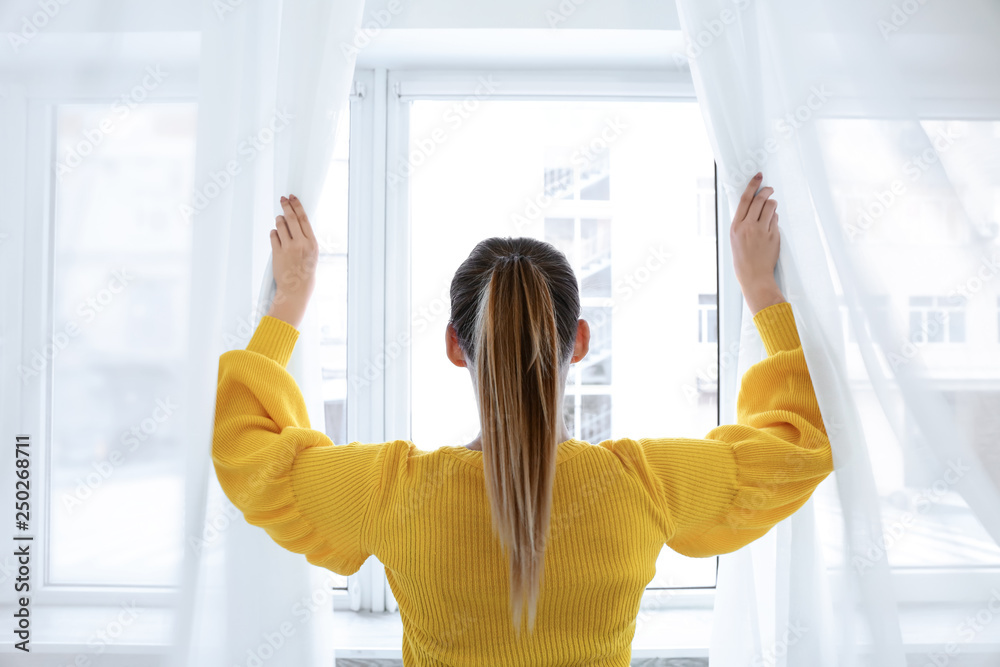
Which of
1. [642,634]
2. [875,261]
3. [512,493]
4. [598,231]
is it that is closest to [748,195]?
[875,261]

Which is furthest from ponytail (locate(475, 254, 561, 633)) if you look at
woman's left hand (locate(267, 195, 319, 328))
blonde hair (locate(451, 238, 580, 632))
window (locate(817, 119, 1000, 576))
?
window (locate(817, 119, 1000, 576))

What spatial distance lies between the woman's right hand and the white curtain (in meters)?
→ 0.61

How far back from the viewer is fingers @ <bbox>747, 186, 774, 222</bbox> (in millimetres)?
863

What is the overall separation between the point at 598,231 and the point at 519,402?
68 centimetres

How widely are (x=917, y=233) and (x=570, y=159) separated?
654 millimetres

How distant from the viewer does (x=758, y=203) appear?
868mm

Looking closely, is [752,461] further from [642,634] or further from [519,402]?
[642,634]

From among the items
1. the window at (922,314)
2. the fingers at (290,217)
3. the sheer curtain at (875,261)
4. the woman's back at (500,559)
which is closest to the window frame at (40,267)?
the fingers at (290,217)

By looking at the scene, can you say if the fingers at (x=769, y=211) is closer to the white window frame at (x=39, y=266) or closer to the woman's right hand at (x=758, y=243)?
the woman's right hand at (x=758, y=243)

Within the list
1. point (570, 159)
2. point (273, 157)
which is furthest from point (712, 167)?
point (273, 157)

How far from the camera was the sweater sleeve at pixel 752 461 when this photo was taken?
75cm

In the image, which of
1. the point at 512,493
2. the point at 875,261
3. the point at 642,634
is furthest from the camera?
the point at 642,634

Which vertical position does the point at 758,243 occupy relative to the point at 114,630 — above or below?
above

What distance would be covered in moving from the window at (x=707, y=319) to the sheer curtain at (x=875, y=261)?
407mm
